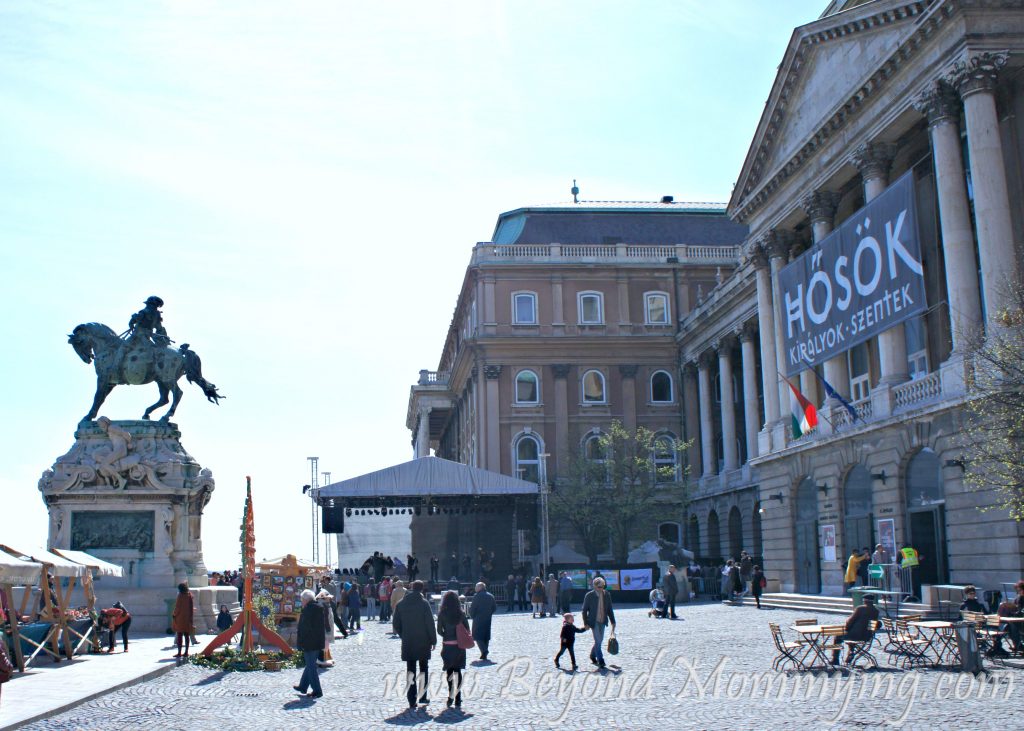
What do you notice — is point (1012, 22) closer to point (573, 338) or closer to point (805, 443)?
point (805, 443)

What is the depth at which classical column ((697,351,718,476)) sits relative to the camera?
5894 centimetres

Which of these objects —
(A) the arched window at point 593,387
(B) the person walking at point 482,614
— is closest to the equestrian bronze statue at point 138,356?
(B) the person walking at point 482,614

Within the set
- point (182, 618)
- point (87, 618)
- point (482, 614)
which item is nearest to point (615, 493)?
point (482, 614)

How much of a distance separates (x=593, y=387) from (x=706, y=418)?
664 cm

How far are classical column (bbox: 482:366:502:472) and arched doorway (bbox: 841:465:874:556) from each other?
29142 millimetres

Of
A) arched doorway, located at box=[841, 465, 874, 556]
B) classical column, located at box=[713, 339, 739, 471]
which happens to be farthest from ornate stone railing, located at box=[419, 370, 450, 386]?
arched doorway, located at box=[841, 465, 874, 556]

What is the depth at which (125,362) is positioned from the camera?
91.0ft

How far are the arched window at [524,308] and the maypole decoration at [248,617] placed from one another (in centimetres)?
4222

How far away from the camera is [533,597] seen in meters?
35.8

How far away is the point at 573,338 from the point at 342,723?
4913 cm

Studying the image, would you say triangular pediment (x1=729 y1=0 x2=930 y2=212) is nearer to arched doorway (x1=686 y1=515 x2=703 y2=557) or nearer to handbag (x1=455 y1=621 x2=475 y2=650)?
handbag (x1=455 y1=621 x2=475 y2=650)

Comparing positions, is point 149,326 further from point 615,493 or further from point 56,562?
point 615,493

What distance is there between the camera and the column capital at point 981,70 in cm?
2658

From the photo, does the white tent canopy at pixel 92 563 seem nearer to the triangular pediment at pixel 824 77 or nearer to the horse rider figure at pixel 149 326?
the horse rider figure at pixel 149 326
